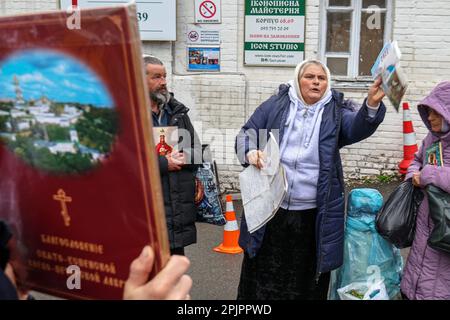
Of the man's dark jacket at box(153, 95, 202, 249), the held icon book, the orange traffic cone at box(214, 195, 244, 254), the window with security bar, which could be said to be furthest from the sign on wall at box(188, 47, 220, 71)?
the held icon book

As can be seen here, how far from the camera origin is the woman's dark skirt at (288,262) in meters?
3.25

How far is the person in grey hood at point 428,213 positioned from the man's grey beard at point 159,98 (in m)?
1.56

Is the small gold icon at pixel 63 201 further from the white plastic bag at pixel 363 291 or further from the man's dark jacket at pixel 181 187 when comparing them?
the white plastic bag at pixel 363 291

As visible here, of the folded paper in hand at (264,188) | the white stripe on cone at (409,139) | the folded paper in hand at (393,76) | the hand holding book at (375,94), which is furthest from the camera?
the white stripe on cone at (409,139)

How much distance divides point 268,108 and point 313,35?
3.81 meters

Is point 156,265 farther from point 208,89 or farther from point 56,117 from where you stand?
point 208,89

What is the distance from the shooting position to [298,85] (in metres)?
3.28

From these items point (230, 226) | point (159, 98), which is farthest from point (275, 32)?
point (159, 98)

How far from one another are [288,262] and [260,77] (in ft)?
13.5

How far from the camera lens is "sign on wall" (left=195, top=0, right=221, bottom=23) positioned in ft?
22.6

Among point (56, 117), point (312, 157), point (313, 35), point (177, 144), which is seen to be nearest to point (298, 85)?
point (312, 157)

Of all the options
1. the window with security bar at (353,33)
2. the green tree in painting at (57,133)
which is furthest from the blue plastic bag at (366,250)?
the window with security bar at (353,33)

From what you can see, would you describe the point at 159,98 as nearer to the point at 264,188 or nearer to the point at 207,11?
the point at 264,188

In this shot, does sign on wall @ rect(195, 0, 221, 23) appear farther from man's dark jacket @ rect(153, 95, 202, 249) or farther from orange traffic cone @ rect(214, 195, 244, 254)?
man's dark jacket @ rect(153, 95, 202, 249)
